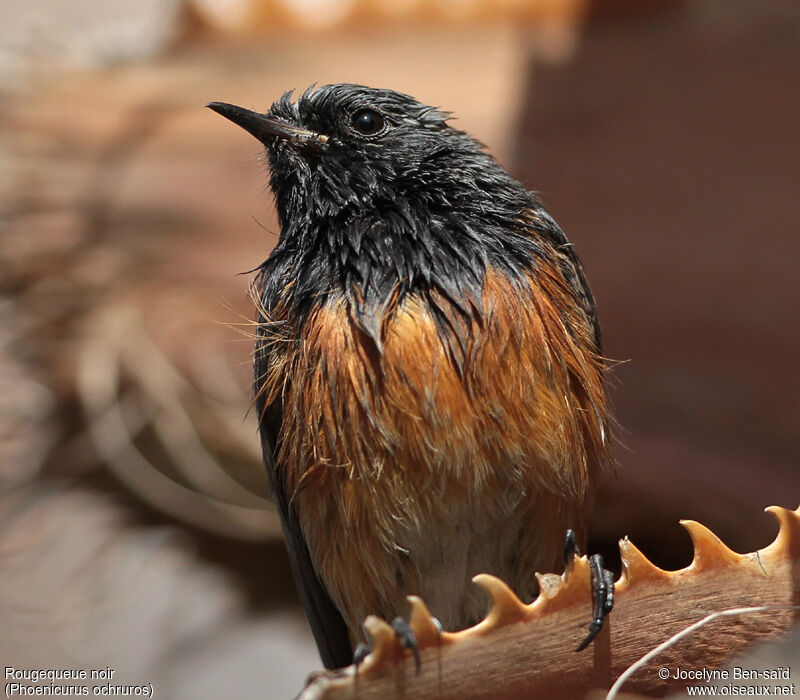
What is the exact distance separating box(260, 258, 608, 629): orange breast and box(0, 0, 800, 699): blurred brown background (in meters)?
2.44

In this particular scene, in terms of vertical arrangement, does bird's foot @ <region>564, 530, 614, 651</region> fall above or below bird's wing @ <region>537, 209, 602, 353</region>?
below

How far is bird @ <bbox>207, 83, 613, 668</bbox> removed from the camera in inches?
80.4

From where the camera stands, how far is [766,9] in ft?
15.3

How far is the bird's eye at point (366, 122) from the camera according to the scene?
2.29 meters

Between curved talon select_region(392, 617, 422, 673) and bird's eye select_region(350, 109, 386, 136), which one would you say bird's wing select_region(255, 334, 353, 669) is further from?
curved talon select_region(392, 617, 422, 673)

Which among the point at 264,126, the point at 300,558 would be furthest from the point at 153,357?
the point at 264,126

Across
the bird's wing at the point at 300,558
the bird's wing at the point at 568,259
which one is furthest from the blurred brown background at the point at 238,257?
the bird's wing at the point at 568,259

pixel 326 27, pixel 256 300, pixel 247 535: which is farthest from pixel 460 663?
pixel 326 27

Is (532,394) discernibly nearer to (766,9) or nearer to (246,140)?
(766,9)

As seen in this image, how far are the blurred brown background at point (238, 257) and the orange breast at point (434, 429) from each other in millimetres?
2438

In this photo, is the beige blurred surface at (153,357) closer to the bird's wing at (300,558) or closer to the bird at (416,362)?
the bird's wing at (300,558)

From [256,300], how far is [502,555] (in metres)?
0.86

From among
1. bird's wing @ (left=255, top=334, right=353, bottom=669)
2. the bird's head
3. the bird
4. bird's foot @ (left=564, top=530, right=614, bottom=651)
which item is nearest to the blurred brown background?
bird's wing @ (left=255, top=334, right=353, bottom=669)

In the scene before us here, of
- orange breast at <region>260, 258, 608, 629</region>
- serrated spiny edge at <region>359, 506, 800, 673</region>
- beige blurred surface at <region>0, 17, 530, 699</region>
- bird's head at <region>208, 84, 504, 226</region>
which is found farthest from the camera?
beige blurred surface at <region>0, 17, 530, 699</region>
